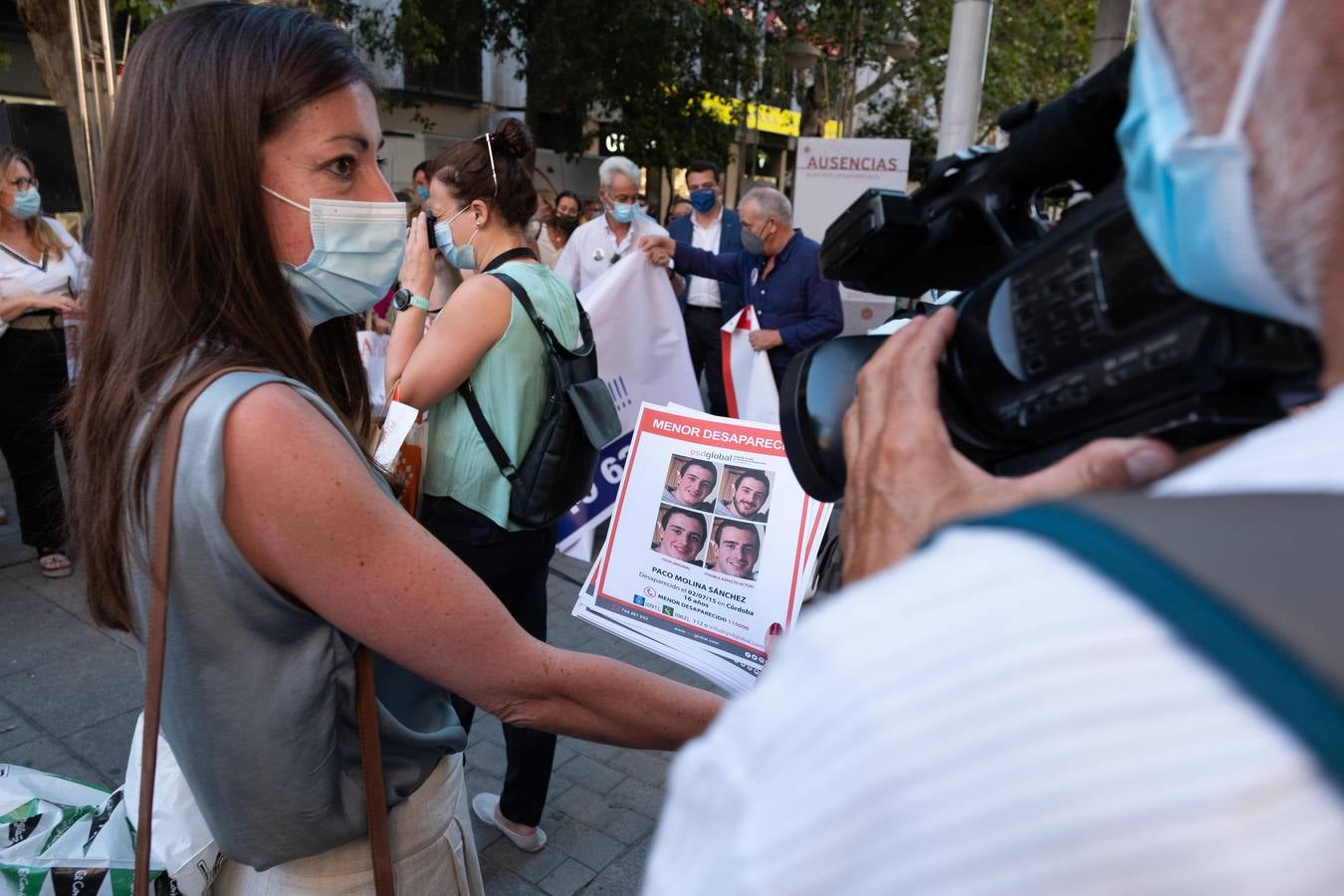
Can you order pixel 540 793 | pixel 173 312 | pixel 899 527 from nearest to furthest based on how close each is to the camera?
pixel 899 527 < pixel 173 312 < pixel 540 793

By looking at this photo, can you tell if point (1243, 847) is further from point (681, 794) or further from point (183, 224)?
point (183, 224)

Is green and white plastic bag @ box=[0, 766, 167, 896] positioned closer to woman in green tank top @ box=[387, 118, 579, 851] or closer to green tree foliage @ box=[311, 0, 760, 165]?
woman in green tank top @ box=[387, 118, 579, 851]

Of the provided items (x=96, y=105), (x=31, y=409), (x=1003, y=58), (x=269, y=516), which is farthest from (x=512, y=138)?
(x=1003, y=58)

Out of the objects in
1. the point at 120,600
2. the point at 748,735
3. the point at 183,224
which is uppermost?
the point at 183,224

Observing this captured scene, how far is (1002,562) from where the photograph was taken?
1.25 ft

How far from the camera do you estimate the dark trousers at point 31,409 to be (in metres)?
4.48

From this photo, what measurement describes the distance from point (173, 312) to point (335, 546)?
42 cm

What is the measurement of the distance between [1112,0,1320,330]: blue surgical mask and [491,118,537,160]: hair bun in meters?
2.49

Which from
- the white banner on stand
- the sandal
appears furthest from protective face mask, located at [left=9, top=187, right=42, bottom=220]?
the white banner on stand

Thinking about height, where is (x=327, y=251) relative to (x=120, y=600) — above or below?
above

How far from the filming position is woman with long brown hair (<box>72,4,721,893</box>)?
108 centimetres

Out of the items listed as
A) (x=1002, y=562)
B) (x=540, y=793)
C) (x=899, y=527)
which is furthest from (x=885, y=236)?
(x=540, y=793)

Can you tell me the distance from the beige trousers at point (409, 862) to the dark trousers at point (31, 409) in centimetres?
389

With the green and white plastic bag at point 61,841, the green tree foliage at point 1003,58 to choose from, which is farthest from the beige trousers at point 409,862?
the green tree foliage at point 1003,58
